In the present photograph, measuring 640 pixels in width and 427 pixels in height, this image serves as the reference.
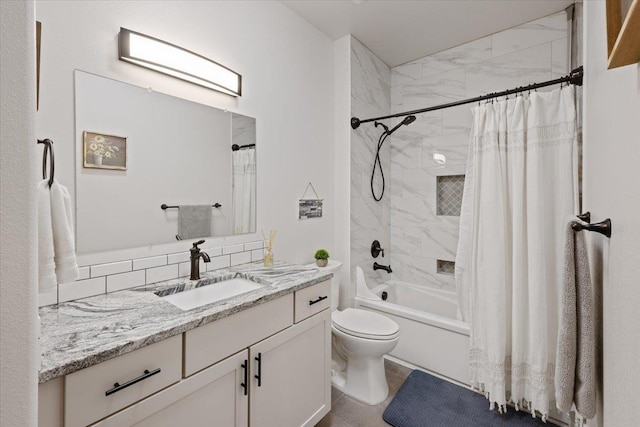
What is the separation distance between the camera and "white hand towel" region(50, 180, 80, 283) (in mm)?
849

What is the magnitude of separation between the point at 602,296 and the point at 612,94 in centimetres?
56

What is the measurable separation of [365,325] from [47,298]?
1.77m

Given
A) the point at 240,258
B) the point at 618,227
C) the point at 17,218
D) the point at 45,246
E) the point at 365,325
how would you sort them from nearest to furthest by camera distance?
the point at 17,218, the point at 618,227, the point at 45,246, the point at 240,258, the point at 365,325

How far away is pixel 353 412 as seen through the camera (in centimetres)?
189

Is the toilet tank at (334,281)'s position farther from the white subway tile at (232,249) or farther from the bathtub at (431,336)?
the white subway tile at (232,249)

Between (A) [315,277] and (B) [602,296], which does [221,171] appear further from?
(B) [602,296]

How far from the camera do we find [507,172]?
1.95m

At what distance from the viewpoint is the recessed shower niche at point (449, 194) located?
281 centimetres

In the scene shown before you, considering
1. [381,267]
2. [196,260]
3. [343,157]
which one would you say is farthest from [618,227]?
[381,267]

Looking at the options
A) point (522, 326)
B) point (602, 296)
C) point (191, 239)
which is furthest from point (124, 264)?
point (522, 326)

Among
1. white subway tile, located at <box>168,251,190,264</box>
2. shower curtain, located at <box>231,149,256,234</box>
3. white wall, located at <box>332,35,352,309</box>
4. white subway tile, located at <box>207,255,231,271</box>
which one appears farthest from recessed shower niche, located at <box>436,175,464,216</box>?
white subway tile, located at <box>168,251,190,264</box>

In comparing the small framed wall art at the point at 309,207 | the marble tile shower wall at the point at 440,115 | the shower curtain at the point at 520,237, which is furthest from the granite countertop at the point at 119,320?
the marble tile shower wall at the point at 440,115

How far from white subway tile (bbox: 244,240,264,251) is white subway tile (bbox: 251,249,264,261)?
0.02 metres

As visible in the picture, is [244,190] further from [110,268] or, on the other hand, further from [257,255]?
[110,268]
